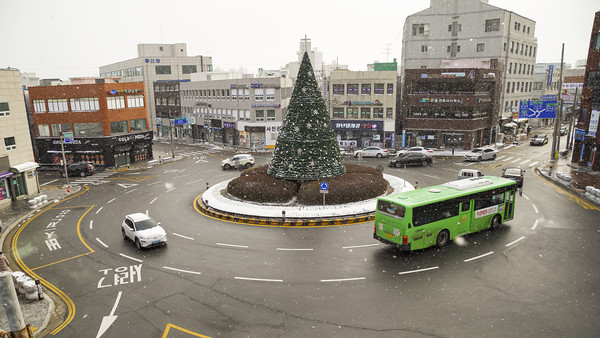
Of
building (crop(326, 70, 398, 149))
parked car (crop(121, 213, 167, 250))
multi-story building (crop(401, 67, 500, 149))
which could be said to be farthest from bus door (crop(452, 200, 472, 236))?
multi-story building (crop(401, 67, 500, 149))

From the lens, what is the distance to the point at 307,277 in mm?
16172

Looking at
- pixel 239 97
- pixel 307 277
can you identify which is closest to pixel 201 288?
pixel 307 277

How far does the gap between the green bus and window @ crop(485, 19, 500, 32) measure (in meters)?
51.1

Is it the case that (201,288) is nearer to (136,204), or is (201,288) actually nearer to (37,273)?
(37,273)

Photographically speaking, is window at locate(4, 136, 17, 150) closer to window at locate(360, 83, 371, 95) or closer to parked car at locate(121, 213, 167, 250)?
parked car at locate(121, 213, 167, 250)

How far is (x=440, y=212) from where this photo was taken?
59.4 feet

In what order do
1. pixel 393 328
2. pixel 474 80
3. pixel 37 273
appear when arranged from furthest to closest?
pixel 474 80 → pixel 37 273 → pixel 393 328

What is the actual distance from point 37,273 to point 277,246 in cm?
1169

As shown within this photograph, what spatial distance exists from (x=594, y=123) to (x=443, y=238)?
31.0m

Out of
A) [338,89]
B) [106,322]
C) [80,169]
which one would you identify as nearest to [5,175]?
[80,169]

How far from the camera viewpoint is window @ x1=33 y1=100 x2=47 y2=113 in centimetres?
4531

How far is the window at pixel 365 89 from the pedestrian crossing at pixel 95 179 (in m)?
36.3

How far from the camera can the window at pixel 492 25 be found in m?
60.9

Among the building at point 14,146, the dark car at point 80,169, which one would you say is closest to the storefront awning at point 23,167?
the building at point 14,146
